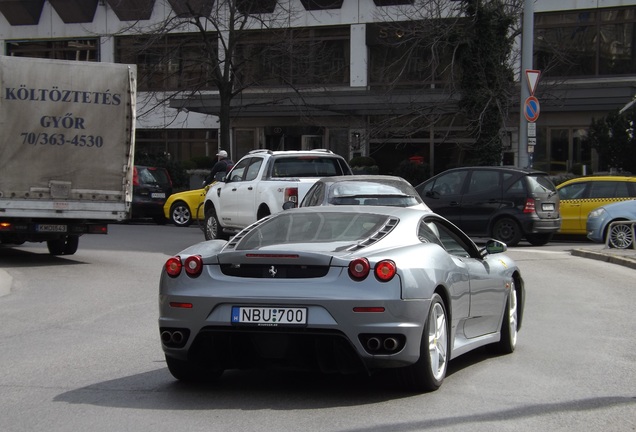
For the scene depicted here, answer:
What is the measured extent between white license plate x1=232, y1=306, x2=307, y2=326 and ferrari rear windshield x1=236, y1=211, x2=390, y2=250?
0.63 metres

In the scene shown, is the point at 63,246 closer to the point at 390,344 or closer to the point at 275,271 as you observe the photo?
the point at 275,271

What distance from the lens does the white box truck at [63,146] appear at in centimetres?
1655

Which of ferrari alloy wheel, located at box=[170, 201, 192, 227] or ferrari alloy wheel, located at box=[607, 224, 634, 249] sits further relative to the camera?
ferrari alloy wheel, located at box=[170, 201, 192, 227]

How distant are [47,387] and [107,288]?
671 centimetres

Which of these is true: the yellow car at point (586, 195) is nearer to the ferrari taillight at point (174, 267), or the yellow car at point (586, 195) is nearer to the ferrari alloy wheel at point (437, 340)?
the ferrari alloy wheel at point (437, 340)

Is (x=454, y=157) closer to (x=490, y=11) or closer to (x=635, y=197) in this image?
(x=490, y=11)

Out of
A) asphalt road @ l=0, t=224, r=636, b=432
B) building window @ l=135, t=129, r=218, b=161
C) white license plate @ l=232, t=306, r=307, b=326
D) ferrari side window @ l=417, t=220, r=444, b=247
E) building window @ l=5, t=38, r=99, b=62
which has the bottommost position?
asphalt road @ l=0, t=224, r=636, b=432

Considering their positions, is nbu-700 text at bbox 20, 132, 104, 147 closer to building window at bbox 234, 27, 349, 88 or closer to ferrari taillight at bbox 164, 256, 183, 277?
ferrari taillight at bbox 164, 256, 183, 277

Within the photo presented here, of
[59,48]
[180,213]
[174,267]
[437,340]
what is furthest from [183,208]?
[59,48]

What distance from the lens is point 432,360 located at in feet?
22.6

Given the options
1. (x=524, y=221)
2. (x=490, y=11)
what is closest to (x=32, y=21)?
(x=490, y=11)

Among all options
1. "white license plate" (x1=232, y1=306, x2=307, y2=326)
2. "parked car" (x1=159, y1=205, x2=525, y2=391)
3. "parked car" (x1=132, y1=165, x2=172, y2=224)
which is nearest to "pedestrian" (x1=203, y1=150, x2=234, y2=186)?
"parked car" (x1=132, y1=165, x2=172, y2=224)

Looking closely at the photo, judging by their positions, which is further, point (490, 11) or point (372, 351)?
point (490, 11)

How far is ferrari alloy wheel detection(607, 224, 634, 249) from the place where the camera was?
799 inches
